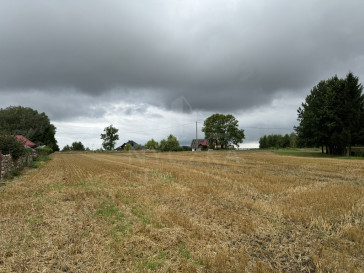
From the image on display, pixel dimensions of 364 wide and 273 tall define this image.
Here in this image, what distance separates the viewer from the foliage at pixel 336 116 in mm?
35844

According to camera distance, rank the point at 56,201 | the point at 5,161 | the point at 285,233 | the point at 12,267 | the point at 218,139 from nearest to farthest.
Answer: 1. the point at 12,267
2. the point at 285,233
3. the point at 56,201
4. the point at 5,161
5. the point at 218,139

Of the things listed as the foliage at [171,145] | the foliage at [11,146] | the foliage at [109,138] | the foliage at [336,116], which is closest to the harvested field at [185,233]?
the foliage at [11,146]

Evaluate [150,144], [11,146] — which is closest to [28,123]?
[150,144]

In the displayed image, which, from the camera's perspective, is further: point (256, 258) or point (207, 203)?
point (207, 203)

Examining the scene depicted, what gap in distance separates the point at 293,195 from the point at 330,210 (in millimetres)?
1962

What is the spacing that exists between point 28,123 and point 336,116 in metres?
99.1

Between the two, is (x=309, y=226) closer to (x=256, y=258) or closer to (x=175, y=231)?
(x=256, y=258)

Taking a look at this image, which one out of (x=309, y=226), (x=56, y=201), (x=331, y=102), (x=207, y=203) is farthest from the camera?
(x=331, y=102)

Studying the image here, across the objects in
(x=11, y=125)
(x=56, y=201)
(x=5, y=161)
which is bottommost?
(x=56, y=201)

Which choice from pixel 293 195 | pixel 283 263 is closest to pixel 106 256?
pixel 283 263

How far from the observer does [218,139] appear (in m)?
79.5

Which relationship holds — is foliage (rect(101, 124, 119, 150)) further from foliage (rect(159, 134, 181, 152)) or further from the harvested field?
the harvested field

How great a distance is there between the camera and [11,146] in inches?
699

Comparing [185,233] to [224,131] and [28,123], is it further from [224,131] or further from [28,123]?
[28,123]
